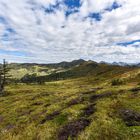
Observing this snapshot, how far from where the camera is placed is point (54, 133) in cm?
1728

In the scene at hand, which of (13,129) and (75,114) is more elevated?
(75,114)

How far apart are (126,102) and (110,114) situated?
434cm

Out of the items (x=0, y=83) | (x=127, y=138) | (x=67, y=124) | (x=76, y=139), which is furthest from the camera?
(x=0, y=83)

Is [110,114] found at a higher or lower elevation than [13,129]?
higher

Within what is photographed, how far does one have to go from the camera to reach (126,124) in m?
Result: 16.0

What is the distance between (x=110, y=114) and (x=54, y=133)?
6.21m

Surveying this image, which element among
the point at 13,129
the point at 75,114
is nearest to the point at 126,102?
the point at 75,114

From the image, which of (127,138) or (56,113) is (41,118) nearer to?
(56,113)

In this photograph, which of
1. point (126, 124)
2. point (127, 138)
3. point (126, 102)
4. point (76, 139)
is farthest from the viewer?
point (126, 102)

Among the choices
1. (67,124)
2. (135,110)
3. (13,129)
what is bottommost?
(13,129)

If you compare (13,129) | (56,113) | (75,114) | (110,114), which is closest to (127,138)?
(110,114)

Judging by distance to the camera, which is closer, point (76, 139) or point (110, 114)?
point (76, 139)

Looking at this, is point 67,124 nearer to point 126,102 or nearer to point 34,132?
point 34,132

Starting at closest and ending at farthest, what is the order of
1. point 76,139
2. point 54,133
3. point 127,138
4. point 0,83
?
point 127,138, point 76,139, point 54,133, point 0,83
